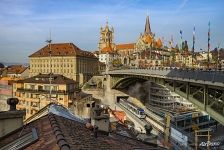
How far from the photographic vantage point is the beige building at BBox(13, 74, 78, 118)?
251 ft

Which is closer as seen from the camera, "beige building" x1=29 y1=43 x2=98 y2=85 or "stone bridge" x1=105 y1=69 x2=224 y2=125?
"stone bridge" x1=105 y1=69 x2=224 y2=125

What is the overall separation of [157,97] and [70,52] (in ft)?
156

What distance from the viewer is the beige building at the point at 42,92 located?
251 feet

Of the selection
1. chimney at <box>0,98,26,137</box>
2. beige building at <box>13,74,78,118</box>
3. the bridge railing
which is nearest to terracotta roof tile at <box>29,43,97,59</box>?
beige building at <box>13,74,78,118</box>

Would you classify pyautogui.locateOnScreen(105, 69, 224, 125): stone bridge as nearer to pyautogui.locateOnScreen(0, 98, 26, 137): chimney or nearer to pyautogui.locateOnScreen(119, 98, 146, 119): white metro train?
pyautogui.locateOnScreen(0, 98, 26, 137): chimney

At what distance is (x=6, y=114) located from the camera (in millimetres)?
→ 12727

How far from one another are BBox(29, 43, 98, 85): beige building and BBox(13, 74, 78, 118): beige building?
1903 inches

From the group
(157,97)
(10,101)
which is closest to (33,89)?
(157,97)

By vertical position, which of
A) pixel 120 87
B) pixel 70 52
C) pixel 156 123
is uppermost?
pixel 70 52

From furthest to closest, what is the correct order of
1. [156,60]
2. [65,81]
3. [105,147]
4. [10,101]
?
[156,60]
[65,81]
[10,101]
[105,147]

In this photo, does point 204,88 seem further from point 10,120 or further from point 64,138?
point 64,138

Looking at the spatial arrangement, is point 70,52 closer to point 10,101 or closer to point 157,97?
point 157,97

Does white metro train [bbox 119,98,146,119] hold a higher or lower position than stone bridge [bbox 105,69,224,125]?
→ lower

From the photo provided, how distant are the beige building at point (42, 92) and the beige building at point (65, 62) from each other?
159 ft
